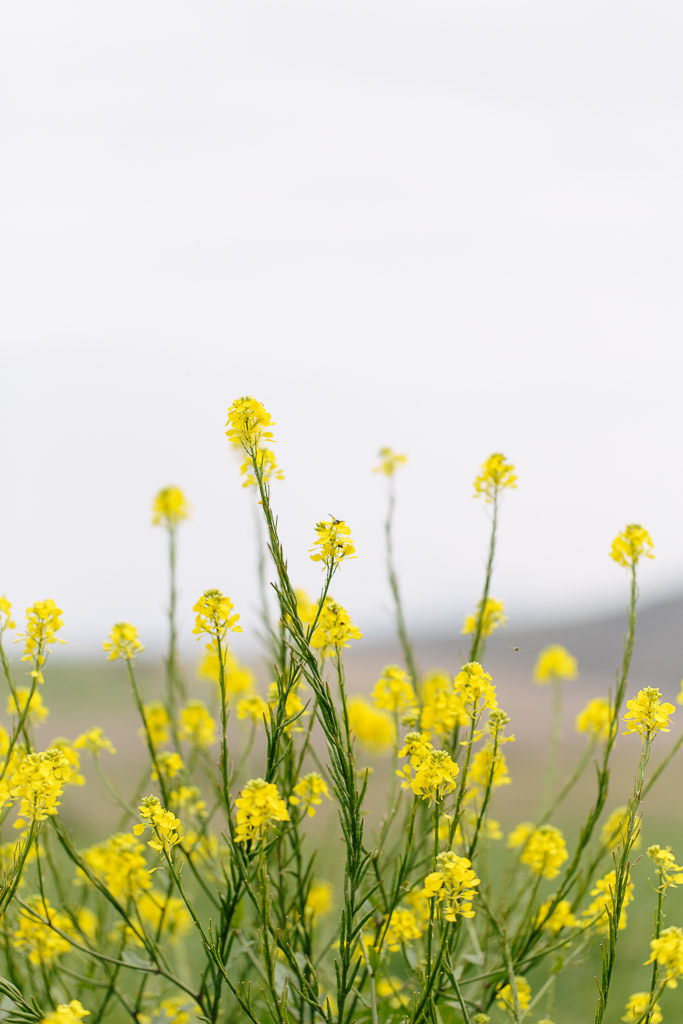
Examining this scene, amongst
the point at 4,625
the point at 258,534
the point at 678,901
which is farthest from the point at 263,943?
the point at 678,901

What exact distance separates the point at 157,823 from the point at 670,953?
38.8 inches

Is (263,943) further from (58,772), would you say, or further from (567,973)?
(567,973)

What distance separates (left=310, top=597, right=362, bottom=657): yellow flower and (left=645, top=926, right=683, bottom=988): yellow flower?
2.65 feet

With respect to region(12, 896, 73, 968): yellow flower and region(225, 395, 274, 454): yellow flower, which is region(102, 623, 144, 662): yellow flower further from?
region(225, 395, 274, 454): yellow flower

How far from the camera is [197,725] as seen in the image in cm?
271

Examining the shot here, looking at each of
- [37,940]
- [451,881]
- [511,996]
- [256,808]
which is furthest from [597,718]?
[37,940]

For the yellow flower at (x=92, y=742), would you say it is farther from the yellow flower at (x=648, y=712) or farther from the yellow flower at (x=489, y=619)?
the yellow flower at (x=648, y=712)

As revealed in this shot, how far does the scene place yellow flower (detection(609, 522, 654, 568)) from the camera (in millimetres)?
2182

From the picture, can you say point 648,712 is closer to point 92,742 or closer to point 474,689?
point 474,689

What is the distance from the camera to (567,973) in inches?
161

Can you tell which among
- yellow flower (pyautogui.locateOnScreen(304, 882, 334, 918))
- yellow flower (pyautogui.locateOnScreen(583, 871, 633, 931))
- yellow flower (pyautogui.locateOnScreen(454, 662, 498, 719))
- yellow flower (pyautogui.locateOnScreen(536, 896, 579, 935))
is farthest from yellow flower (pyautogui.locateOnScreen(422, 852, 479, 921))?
yellow flower (pyautogui.locateOnScreen(304, 882, 334, 918))

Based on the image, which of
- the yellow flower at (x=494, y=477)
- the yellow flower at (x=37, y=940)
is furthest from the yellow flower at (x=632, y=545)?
the yellow flower at (x=37, y=940)

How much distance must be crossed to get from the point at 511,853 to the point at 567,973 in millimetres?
1323

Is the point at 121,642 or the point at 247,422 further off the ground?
the point at 247,422
